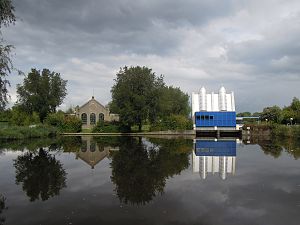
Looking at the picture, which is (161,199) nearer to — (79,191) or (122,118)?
(79,191)

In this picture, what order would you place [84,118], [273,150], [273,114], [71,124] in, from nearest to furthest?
[273,150]
[71,124]
[84,118]
[273,114]

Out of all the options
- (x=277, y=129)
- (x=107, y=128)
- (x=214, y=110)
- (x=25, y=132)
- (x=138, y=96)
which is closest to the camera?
(x=25, y=132)

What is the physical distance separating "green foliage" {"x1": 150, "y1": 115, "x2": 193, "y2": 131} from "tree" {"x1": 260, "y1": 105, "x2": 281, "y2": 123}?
20053 mm

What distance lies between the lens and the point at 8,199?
436 inches

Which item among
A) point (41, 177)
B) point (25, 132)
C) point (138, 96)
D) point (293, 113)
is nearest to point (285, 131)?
point (293, 113)

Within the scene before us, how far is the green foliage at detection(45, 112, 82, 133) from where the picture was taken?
54.9 meters

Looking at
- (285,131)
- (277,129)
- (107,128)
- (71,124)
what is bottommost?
(285,131)

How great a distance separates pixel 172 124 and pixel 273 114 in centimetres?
2480

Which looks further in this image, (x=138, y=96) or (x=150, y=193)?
(x=138, y=96)

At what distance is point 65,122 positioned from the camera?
2168 inches

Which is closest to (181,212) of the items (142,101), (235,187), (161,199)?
(161,199)

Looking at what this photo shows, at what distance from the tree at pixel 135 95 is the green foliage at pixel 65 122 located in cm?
765

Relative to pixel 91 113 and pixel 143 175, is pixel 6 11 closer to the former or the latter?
pixel 143 175

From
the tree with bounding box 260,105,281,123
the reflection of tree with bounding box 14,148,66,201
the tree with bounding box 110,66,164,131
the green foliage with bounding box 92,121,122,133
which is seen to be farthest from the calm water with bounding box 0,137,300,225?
the tree with bounding box 260,105,281,123
